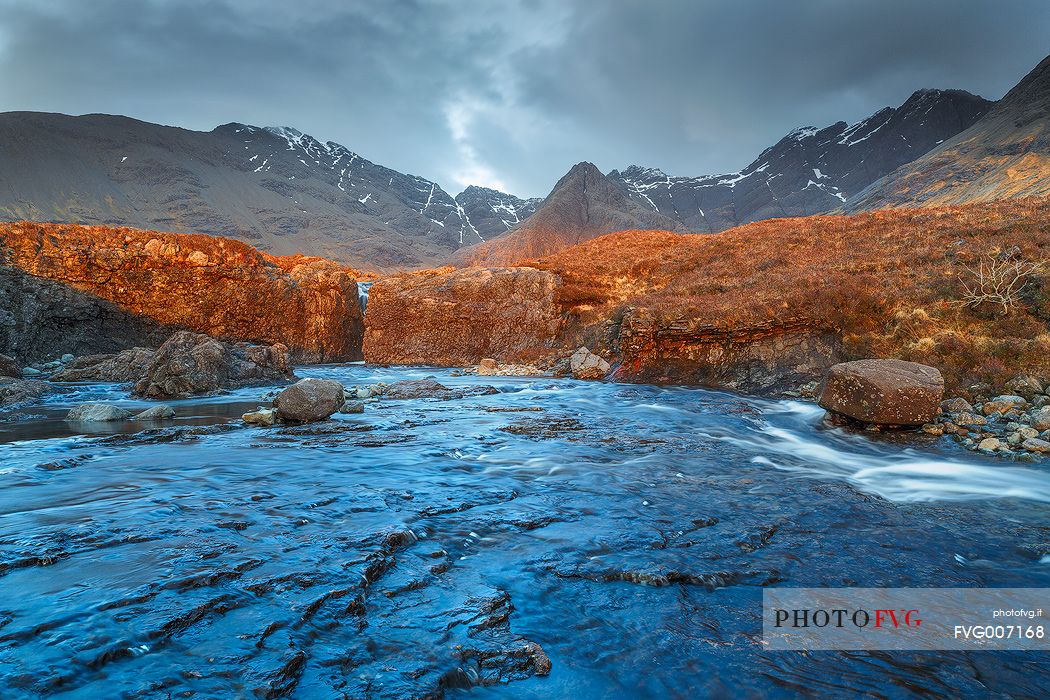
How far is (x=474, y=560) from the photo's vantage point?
4004mm

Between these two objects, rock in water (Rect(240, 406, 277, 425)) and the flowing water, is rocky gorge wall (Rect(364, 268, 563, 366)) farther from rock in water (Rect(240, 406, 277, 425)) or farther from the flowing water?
the flowing water

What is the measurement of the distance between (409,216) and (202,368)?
650ft

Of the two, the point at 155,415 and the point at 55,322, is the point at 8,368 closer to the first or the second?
the point at 55,322

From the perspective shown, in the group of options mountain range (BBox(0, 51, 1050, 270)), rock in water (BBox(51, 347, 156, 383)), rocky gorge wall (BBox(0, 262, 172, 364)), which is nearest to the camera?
rock in water (BBox(51, 347, 156, 383))

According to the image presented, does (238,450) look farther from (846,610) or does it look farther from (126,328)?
(126,328)

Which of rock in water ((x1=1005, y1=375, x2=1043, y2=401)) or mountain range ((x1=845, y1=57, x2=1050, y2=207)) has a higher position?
mountain range ((x1=845, y1=57, x2=1050, y2=207))

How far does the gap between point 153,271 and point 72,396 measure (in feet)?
36.3

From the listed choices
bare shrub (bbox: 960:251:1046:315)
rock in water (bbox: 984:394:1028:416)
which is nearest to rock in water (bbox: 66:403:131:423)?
rock in water (bbox: 984:394:1028:416)

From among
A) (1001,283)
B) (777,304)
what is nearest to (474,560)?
(777,304)

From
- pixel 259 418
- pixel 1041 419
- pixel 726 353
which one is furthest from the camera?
pixel 726 353

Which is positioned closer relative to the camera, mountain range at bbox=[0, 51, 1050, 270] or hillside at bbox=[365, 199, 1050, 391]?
hillside at bbox=[365, 199, 1050, 391]

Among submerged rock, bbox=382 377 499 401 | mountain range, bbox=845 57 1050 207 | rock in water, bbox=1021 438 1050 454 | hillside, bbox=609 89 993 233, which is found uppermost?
hillside, bbox=609 89 993 233

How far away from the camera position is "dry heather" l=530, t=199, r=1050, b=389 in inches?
445

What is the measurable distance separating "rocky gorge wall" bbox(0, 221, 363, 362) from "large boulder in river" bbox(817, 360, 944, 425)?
23.0 metres
